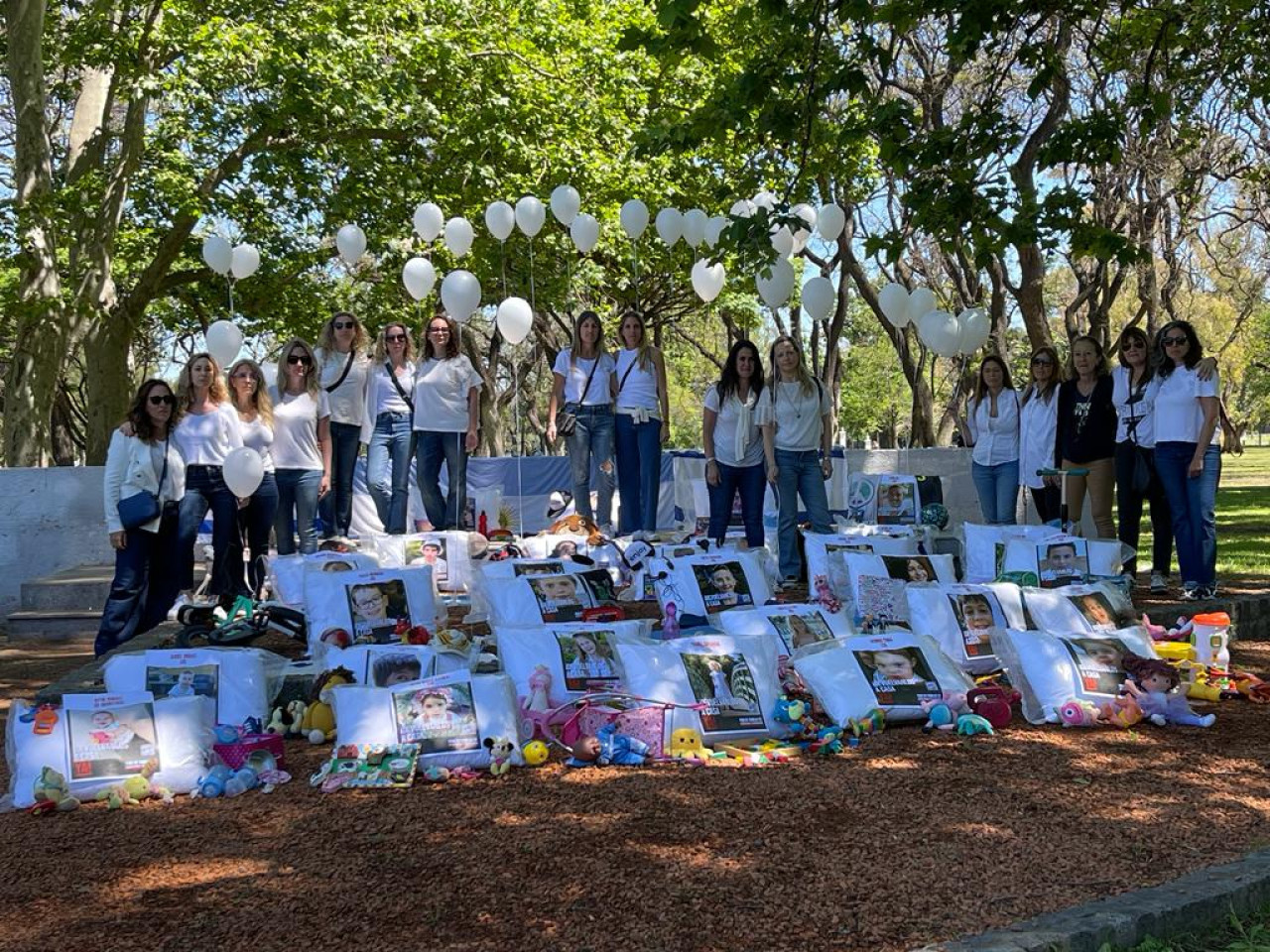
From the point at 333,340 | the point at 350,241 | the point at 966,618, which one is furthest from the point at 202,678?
the point at 350,241

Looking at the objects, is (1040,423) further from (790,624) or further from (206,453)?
(206,453)

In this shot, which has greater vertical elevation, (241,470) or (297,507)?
(241,470)

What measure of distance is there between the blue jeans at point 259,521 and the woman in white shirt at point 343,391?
83cm

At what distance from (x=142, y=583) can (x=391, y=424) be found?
2.16 metres

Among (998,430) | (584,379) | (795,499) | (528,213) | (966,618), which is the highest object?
(528,213)

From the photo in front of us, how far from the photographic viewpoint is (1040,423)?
8.48 metres

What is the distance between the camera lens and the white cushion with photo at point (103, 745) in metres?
4.27

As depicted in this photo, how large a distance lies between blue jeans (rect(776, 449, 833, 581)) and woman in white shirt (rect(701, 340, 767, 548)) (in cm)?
17

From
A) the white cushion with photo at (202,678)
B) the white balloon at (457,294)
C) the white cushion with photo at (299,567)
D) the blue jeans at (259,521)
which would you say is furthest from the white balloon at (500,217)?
the white cushion with photo at (202,678)

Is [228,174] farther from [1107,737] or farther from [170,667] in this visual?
[1107,737]

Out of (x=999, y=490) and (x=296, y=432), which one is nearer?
(x=296, y=432)

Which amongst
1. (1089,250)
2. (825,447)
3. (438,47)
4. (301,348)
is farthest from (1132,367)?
(438,47)

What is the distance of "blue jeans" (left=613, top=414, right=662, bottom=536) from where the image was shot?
8.93 metres

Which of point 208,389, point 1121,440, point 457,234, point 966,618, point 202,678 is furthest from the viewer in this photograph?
point 457,234
